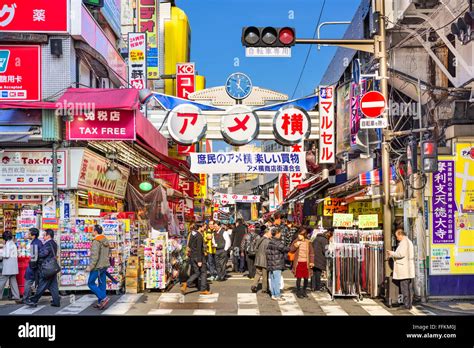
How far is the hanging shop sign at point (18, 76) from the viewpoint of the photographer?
18484 mm

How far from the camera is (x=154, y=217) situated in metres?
23.8

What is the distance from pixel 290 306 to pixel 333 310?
114 centimetres

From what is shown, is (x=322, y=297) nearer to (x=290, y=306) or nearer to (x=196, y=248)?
(x=290, y=306)

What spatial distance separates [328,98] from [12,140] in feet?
37.3

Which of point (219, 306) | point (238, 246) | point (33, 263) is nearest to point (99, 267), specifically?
point (33, 263)

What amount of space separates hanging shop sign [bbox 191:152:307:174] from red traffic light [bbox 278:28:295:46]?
26.3 ft

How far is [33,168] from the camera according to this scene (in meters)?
17.9

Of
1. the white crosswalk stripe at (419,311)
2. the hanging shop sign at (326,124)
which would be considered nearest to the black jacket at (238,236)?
the hanging shop sign at (326,124)

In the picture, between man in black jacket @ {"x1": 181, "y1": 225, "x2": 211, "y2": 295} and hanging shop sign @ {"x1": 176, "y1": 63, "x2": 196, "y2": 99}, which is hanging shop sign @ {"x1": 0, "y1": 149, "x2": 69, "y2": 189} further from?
hanging shop sign @ {"x1": 176, "y1": 63, "x2": 196, "y2": 99}

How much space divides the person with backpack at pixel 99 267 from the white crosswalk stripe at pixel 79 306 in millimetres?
391

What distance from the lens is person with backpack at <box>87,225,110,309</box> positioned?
1408cm

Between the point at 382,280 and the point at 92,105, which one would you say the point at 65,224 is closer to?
the point at 92,105

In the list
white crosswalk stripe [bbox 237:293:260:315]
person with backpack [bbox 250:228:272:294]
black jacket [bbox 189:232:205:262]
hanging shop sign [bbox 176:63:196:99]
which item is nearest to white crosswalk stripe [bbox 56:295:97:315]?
black jacket [bbox 189:232:205:262]

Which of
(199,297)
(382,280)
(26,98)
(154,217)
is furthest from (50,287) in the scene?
(154,217)
